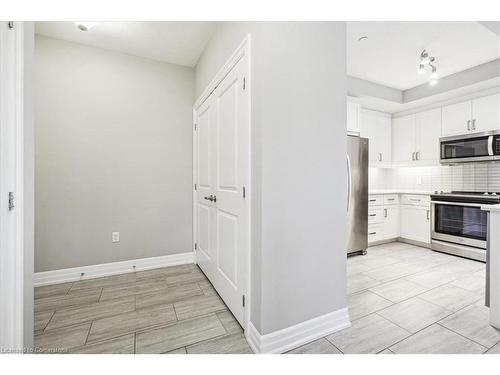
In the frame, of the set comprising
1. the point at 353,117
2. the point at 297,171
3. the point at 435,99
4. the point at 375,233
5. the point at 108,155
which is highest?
the point at 435,99

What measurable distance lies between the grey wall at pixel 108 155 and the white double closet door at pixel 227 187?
0.48 m

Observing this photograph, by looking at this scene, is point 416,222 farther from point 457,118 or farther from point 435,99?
point 435,99

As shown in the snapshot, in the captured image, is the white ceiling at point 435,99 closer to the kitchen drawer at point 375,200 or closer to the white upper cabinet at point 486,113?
the white upper cabinet at point 486,113

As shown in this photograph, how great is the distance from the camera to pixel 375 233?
3680 millimetres

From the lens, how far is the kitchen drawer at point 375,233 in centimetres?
362

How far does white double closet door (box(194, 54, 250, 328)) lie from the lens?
62.4 inches

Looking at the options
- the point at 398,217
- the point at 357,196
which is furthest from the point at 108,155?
the point at 398,217

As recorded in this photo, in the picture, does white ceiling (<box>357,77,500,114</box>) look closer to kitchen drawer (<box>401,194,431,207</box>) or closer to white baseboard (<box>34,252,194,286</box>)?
kitchen drawer (<box>401,194,431,207</box>)

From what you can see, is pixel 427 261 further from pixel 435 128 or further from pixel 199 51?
pixel 199 51

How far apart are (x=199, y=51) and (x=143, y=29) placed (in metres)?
0.60

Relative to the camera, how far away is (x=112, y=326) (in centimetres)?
165

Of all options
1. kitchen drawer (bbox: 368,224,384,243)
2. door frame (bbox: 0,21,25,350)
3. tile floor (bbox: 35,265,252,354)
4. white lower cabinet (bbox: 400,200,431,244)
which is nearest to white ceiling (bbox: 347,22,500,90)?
white lower cabinet (bbox: 400,200,431,244)

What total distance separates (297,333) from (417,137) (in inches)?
154

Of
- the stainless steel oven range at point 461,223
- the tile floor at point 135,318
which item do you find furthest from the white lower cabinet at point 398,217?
the tile floor at point 135,318
